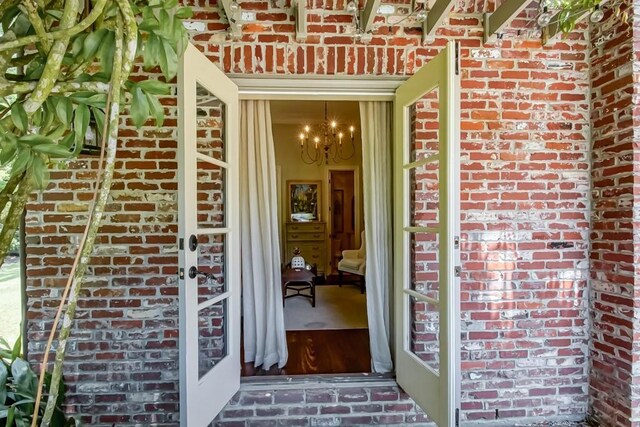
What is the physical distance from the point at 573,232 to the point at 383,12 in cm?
190

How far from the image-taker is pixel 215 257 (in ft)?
7.19

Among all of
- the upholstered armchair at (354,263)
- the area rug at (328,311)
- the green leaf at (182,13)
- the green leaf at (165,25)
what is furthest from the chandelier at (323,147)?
the green leaf at (165,25)

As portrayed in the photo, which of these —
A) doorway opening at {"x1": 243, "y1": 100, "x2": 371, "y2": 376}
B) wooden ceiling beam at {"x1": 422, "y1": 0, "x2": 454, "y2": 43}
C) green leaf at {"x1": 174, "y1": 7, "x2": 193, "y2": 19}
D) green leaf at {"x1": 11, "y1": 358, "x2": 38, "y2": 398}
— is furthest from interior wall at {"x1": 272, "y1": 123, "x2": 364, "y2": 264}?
green leaf at {"x1": 174, "y1": 7, "x2": 193, "y2": 19}

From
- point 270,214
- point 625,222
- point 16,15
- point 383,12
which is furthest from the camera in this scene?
point 270,214

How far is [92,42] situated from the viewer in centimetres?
87

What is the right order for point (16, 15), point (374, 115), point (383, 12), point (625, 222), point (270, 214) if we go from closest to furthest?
point (16, 15)
point (625, 222)
point (383, 12)
point (374, 115)
point (270, 214)

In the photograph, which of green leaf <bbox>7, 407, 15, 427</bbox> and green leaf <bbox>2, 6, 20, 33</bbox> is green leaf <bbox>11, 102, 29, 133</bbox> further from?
green leaf <bbox>7, 407, 15, 427</bbox>

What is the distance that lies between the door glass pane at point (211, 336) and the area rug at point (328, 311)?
1.80 meters

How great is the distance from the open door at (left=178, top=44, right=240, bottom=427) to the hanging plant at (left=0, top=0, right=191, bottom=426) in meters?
0.76

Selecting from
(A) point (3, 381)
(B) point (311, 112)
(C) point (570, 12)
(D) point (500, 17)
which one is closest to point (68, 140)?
(A) point (3, 381)

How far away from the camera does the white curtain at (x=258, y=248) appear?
2900 millimetres

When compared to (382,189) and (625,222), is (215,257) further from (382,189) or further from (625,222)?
(625,222)

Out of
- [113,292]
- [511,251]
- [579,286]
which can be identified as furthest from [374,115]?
[113,292]

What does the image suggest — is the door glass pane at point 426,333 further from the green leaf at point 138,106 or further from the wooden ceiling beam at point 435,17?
the green leaf at point 138,106
